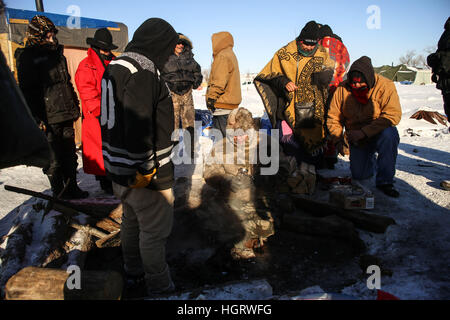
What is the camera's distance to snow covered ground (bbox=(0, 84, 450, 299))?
7.27 ft

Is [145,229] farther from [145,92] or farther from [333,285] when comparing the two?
[333,285]

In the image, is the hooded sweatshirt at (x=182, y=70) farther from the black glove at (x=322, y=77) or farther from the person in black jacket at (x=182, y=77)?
the black glove at (x=322, y=77)

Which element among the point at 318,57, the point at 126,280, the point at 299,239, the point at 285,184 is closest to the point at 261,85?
the point at 318,57

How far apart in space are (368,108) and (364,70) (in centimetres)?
53

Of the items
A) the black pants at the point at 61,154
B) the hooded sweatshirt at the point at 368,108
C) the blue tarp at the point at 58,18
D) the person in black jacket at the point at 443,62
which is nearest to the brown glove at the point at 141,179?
the black pants at the point at 61,154

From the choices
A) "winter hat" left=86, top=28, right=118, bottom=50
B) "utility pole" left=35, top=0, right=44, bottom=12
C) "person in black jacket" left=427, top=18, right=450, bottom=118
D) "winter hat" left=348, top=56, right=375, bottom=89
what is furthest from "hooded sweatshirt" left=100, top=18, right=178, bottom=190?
"utility pole" left=35, top=0, right=44, bottom=12

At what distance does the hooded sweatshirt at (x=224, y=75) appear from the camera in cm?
488

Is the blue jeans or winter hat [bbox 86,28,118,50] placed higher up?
winter hat [bbox 86,28,118,50]

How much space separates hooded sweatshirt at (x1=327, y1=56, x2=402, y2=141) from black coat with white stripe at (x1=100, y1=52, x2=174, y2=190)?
2878 mm

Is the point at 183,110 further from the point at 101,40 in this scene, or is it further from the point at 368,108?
the point at 368,108

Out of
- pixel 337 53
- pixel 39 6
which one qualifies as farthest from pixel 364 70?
pixel 39 6

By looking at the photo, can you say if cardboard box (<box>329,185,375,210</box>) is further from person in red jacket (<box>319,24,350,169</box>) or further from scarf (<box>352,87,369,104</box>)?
person in red jacket (<box>319,24,350,169</box>)

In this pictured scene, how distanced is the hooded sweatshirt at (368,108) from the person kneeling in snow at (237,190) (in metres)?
1.10

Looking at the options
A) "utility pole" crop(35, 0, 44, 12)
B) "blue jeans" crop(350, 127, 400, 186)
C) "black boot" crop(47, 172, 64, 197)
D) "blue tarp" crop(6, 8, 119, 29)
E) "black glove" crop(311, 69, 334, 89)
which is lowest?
"black boot" crop(47, 172, 64, 197)
